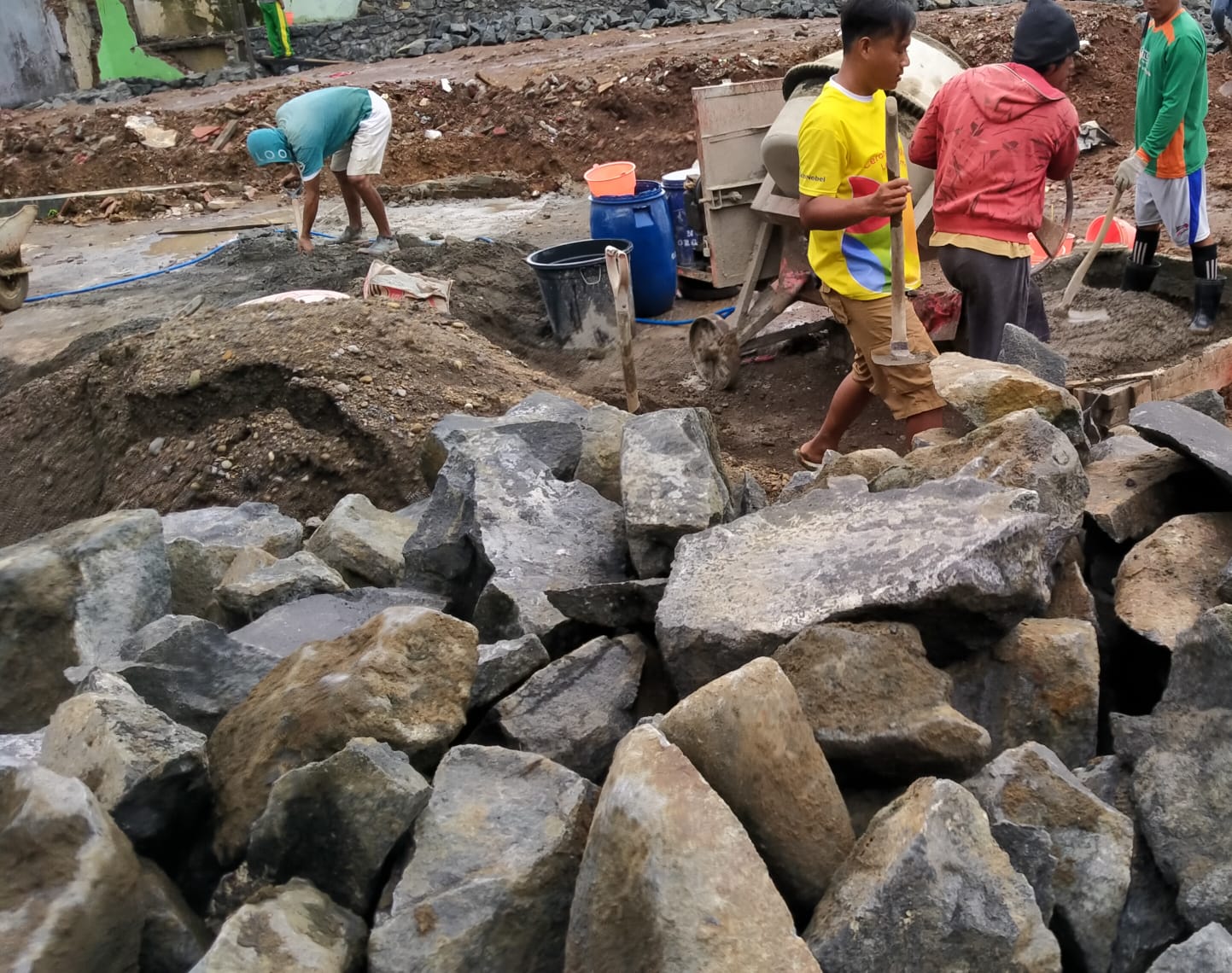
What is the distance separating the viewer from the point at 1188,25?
5559mm

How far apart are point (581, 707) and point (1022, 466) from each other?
3.73ft

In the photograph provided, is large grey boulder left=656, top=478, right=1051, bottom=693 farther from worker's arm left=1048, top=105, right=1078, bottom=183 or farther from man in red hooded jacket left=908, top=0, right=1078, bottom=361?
worker's arm left=1048, top=105, right=1078, bottom=183

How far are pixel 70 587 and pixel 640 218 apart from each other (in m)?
5.34

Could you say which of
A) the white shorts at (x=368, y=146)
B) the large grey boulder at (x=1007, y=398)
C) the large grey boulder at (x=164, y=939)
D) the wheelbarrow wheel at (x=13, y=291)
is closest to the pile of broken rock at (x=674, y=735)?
the large grey boulder at (x=164, y=939)

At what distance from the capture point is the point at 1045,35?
12.9ft

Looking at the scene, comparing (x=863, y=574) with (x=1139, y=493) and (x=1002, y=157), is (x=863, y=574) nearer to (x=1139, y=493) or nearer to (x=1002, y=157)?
(x=1139, y=493)

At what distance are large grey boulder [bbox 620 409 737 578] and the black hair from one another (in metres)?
1.49

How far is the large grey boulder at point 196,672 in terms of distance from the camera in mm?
2283

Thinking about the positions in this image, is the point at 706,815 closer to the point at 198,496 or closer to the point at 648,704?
the point at 648,704

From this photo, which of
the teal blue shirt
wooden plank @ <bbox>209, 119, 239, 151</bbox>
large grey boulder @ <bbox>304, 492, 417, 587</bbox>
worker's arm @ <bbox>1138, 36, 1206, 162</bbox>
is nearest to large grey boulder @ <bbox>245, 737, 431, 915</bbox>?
large grey boulder @ <bbox>304, 492, 417, 587</bbox>

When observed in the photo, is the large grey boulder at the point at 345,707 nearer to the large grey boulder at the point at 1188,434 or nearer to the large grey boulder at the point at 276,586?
the large grey boulder at the point at 276,586

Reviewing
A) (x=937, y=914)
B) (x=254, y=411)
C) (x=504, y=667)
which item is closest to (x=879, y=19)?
(x=504, y=667)

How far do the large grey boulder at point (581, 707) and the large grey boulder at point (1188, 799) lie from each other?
932mm

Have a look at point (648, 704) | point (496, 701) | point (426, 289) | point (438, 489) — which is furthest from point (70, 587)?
point (426, 289)
